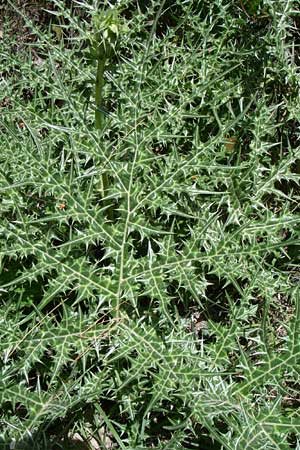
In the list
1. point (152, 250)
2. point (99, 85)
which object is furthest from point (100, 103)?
point (152, 250)

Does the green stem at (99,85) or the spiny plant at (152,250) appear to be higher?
the green stem at (99,85)

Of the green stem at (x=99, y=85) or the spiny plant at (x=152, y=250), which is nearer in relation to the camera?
the green stem at (x=99, y=85)

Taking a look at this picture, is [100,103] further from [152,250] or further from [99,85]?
[152,250]

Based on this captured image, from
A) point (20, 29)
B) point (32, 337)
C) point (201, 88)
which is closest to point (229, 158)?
point (201, 88)

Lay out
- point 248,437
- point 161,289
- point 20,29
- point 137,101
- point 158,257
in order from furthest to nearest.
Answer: point 20,29
point 158,257
point 137,101
point 161,289
point 248,437

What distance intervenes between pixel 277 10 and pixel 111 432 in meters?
1.63

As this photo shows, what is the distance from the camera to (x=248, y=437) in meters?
1.77

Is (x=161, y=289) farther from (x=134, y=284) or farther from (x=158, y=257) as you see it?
(x=158, y=257)

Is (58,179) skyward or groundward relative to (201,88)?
groundward

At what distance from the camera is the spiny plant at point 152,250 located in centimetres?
189

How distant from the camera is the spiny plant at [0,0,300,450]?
1.89 metres

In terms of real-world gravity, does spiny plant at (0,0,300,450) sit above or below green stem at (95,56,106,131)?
below

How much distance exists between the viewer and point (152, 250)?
2059 mm

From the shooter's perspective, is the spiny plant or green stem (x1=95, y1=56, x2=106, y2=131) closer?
green stem (x1=95, y1=56, x2=106, y2=131)
